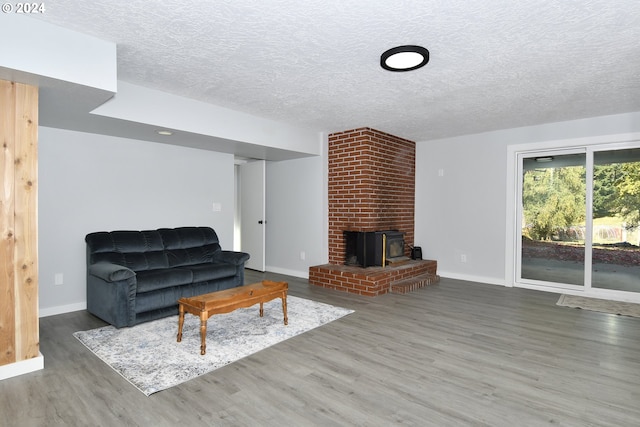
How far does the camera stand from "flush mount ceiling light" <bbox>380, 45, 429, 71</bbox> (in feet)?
8.21

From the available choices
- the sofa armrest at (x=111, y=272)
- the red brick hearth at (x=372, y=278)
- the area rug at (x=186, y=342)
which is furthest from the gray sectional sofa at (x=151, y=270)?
the red brick hearth at (x=372, y=278)

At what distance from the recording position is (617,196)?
14.6 ft

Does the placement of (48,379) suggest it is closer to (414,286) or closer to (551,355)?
(551,355)

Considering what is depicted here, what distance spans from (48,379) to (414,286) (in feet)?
13.5

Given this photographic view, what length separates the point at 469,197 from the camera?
18.2ft

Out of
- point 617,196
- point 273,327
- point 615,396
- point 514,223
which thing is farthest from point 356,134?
point 615,396

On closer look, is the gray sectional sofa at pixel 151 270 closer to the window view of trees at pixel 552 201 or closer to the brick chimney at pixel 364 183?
the brick chimney at pixel 364 183

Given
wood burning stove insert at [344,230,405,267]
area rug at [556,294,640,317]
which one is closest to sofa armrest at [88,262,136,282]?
wood burning stove insert at [344,230,405,267]

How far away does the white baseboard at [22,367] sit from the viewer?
2303mm

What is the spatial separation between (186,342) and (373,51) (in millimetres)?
2832

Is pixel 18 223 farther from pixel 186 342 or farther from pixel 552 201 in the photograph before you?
pixel 552 201

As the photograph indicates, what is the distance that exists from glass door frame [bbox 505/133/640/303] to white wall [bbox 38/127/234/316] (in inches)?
179

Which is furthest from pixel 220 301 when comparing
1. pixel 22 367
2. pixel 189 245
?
pixel 189 245

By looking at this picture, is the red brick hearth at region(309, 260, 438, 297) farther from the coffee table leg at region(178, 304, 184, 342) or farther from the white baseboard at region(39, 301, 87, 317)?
the white baseboard at region(39, 301, 87, 317)
